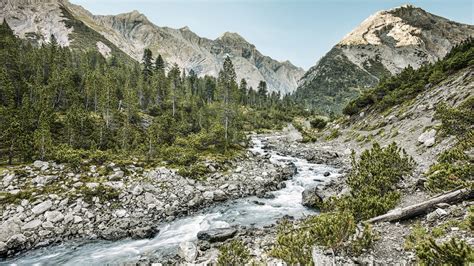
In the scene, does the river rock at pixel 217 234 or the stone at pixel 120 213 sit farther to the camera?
the stone at pixel 120 213

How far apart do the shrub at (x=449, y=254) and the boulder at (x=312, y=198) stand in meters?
15.3

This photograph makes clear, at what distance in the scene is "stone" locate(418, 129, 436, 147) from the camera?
28069mm

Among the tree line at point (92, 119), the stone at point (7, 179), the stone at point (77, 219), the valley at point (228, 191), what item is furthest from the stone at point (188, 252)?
the stone at point (7, 179)

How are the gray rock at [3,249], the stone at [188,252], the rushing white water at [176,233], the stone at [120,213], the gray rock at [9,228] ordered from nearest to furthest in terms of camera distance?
the stone at [188,252] < the rushing white water at [176,233] < the gray rock at [3,249] < the gray rock at [9,228] < the stone at [120,213]

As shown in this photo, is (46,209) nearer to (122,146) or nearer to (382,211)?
(122,146)

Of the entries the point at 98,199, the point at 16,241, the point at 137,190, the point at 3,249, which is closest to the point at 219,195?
the point at 137,190

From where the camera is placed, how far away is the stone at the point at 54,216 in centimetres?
1952

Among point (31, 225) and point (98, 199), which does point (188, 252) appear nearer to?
point (98, 199)

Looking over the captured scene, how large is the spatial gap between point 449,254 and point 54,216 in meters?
23.9

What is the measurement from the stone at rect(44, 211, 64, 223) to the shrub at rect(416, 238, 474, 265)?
22.9 metres

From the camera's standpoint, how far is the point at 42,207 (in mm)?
20312

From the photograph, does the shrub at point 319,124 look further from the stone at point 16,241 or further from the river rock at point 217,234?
the stone at point 16,241

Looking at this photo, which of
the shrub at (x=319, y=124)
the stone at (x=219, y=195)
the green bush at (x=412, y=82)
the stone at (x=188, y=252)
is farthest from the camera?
the shrub at (x=319, y=124)

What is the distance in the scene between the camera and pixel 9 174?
23.5 meters
